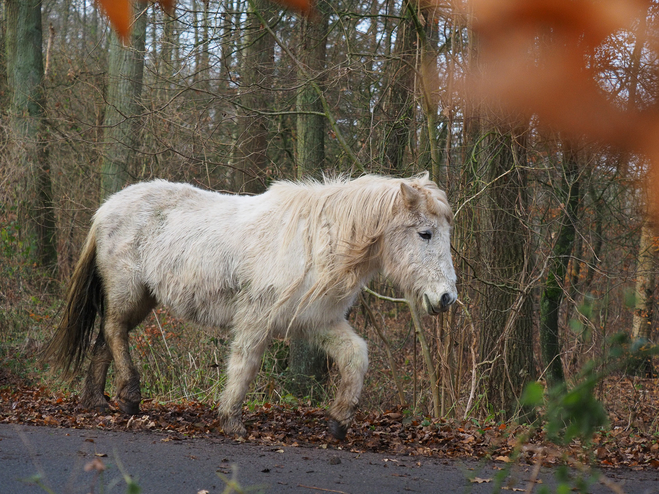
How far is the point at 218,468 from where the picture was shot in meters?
4.47

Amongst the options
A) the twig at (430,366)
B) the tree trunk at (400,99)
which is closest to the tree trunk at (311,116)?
the tree trunk at (400,99)

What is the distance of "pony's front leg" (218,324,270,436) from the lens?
19.1ft

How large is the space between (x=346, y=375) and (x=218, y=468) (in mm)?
1609

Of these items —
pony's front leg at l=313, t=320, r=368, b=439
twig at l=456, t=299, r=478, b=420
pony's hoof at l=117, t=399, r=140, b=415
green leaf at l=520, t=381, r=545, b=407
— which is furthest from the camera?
twig at l=456, t=299, r=478, b=420

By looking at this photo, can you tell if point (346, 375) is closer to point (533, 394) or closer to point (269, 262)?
point (269, 262)

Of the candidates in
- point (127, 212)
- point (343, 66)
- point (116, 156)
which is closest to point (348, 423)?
point (127, 212)

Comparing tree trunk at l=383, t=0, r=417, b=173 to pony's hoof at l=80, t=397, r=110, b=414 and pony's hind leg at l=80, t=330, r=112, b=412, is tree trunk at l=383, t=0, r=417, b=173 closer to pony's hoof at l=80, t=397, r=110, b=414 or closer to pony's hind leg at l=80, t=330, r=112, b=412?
pony's hind leg at l=80, t=330, r=112, b=412

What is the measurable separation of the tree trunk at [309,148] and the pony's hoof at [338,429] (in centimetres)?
357

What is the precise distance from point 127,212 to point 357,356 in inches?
112

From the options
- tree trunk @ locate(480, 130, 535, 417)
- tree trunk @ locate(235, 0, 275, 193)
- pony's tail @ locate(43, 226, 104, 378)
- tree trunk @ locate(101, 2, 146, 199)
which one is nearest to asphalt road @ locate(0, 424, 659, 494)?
pony's tail @ locate(43, 226, 104, 378)

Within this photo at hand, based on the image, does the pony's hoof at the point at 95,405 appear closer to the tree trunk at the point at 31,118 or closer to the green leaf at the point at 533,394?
the green leaf at the point at 533,394

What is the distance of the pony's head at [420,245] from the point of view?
561cm

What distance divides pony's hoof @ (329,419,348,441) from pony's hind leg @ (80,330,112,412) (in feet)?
8.45

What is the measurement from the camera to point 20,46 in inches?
603
